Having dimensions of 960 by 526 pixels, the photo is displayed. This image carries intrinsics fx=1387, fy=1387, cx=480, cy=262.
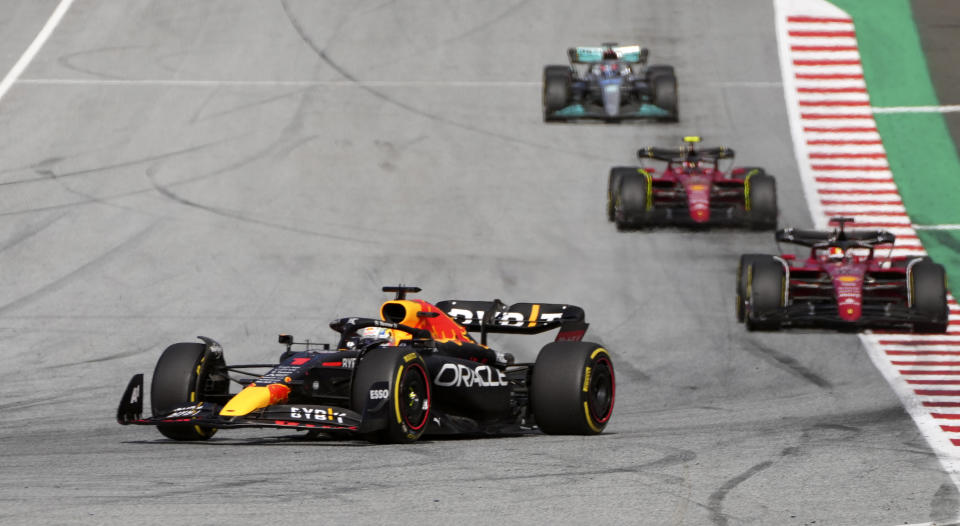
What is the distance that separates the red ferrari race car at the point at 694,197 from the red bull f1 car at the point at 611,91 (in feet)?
14.2

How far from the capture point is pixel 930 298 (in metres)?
16.1

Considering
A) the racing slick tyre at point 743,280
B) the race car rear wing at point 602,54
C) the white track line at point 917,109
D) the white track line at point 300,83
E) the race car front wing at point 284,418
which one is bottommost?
the race car front wing at point 284,418

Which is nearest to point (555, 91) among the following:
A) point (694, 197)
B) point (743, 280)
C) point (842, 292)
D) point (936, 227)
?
point (694, 197)

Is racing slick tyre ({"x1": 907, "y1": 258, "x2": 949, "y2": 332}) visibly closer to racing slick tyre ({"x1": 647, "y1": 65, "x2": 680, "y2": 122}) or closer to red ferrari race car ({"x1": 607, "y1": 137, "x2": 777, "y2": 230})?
red ferrari race car ({"x1": 607, "y1": 137, "x2": 777, "y2": 230})

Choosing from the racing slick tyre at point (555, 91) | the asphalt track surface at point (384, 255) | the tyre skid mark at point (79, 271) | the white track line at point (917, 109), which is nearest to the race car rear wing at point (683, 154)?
the asphalt track surface at point (384, 255)

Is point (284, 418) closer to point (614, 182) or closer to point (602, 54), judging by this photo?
point (614, 182)

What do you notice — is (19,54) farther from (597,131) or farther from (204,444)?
(204,444)

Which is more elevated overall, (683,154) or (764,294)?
(683,154)

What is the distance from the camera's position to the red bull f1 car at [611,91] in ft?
82.7

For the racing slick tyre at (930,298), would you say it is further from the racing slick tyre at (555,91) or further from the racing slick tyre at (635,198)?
the racing slick tyre at (555,91)

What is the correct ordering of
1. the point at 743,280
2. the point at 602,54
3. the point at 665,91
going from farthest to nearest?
1. the point at 602,54
2. the point at 665,91
3. the point at 743,280

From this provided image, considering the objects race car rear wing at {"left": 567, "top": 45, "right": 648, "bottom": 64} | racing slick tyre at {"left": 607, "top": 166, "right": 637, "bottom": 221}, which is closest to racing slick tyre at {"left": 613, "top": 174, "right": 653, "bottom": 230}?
racing slick tyre at {"left": 607, "top": 166, "right": 637, "bottom": 221}

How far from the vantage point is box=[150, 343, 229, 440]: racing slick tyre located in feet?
33.6

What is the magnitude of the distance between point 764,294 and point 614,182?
16.7ft
